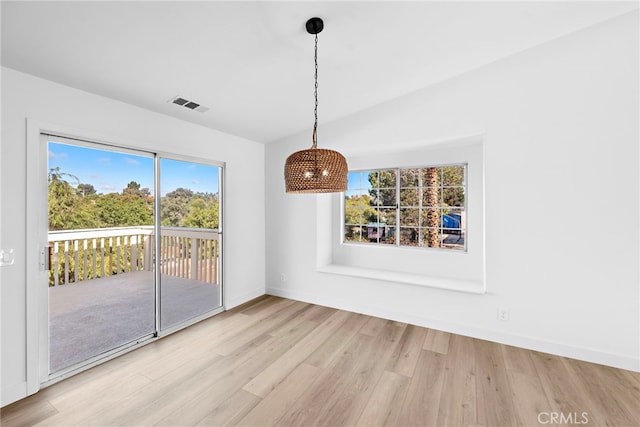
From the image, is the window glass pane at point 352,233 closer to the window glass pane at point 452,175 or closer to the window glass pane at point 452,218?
the window glass pane at point 452,218

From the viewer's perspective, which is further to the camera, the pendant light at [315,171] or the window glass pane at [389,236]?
the window glass pane at [389,236]

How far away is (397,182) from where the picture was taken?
399cm

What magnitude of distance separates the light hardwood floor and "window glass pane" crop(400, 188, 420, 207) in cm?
175

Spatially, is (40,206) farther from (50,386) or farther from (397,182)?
(397,182)

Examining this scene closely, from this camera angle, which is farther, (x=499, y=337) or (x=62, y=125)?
(x=499, y=337)

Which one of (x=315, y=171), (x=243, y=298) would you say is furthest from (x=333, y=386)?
(x=243, y=298)

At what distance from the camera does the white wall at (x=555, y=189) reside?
232 cm

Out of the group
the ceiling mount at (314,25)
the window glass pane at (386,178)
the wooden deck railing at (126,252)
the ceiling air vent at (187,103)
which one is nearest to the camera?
the ceiling mount at (314,25)

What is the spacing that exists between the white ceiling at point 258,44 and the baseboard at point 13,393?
221 cm

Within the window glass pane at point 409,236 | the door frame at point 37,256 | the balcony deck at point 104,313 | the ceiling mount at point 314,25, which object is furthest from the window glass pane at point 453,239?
the door frame at point 37,256

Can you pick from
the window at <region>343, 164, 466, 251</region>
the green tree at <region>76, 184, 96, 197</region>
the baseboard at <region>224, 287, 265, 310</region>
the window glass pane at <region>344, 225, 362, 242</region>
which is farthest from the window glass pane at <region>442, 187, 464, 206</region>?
the green tree at <region>76, 184, 96, 197</region>

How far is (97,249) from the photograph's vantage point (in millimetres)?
2695

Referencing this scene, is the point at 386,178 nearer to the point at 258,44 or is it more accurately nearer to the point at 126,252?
the point at 258,44

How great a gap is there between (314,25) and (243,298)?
3.33 metres
